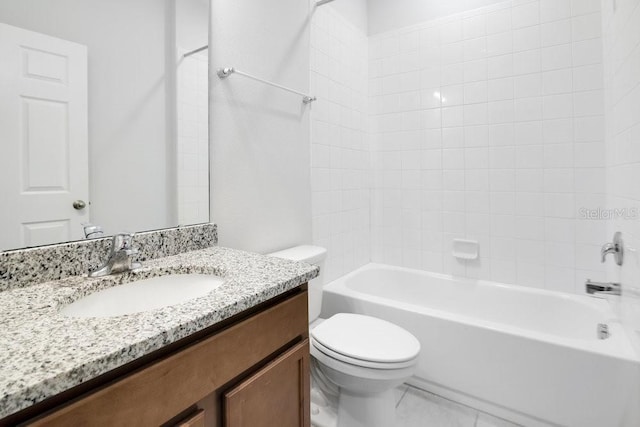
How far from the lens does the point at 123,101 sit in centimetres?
101

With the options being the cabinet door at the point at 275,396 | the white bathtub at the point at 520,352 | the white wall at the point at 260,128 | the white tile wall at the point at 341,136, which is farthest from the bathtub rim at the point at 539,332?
the cabinet door at the point at 275,396

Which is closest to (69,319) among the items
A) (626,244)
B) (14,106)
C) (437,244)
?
(14,106)

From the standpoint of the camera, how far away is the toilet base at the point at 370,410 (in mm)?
1297

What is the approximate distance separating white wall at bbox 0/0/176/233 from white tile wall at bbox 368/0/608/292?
1.76 m

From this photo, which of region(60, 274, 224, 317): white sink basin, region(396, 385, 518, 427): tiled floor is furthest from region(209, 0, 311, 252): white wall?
region(396, 385, 518, 427): tiled floor

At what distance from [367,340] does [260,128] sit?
3.57ft

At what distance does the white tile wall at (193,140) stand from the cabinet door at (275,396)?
2.22ft

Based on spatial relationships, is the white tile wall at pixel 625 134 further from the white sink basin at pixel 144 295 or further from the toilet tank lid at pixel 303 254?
the white sink basin at pixel 144 295

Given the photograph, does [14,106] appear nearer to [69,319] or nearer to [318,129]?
[69,319]

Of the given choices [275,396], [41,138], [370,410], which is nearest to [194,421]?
[275,396]

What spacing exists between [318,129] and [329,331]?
47.1 inches

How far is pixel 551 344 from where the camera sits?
4.45ft

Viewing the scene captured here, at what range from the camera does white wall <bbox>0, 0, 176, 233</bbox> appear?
35.7 inches

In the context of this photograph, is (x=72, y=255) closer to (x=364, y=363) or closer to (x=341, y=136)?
(x=364, y=363)
